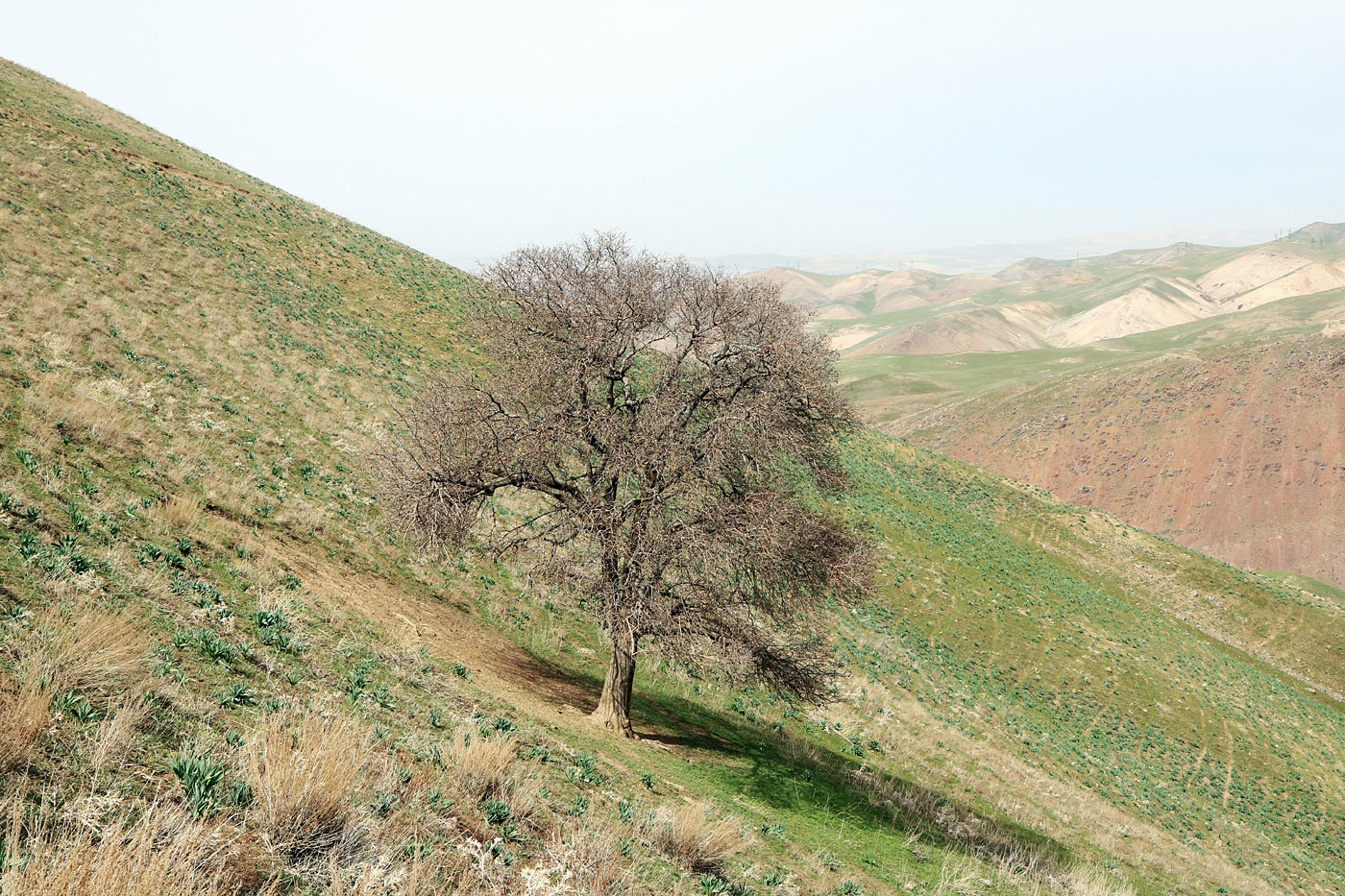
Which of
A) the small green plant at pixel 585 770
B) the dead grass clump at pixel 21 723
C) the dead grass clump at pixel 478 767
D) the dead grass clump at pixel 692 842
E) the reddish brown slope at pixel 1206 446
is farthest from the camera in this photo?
the reddish brown slope at pixel 1206 446

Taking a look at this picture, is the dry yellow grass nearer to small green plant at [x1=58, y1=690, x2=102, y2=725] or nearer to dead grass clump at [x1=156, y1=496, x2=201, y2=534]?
dead grass clump at [x1=156, y1=496, x2=201, y2=534]

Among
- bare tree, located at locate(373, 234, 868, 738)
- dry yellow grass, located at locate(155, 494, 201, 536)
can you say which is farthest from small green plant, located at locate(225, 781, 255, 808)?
dry yellow grass, located at locate(155, 494, 201, 536)

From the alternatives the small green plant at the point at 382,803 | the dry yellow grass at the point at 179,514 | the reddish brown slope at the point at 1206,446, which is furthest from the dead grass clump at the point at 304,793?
the reddish brown slope at the point at 1206,446

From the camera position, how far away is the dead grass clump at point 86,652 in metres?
6.26

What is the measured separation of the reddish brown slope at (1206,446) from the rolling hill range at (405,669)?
81.7 ft

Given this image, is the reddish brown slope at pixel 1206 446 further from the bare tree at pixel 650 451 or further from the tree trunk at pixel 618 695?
the tree trunk at pixel 618 695

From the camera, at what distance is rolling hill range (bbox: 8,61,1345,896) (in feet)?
19.8

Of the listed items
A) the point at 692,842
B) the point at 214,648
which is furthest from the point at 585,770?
the point at 214,648

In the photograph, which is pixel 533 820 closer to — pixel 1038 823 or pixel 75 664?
pixel 75 664

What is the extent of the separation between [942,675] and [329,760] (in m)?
30.7

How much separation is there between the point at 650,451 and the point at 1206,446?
95.0 m

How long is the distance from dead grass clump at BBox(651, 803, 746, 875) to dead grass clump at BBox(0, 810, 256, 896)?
5.18 metres

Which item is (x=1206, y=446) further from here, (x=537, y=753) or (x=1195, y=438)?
(x=537, y=753)

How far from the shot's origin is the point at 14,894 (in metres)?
3.78
